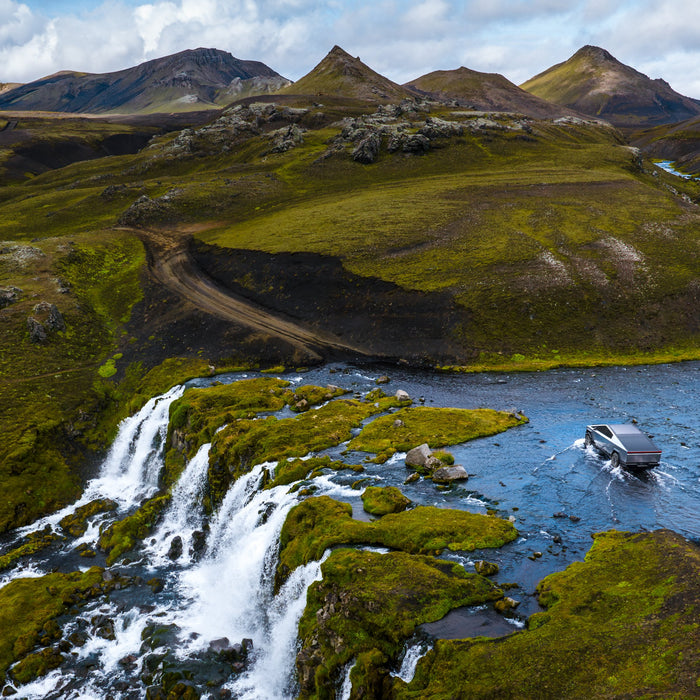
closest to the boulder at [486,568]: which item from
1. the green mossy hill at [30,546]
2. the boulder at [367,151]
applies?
the green mossy hill at [30,546]

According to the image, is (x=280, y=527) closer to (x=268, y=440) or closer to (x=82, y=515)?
(x=268, y=440)

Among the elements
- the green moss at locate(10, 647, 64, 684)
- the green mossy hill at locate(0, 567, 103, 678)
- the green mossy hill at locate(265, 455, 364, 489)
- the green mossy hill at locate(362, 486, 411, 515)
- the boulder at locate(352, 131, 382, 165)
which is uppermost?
the boulder at locate(352, 131, 382, 165)

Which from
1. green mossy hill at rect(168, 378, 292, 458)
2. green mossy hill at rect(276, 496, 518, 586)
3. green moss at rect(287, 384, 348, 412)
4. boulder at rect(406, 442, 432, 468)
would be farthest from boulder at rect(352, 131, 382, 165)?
Result: green mossy hill at rect(276, 496, 518, 586)

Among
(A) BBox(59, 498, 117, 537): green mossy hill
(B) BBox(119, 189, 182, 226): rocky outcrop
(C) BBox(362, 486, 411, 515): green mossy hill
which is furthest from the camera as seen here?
(B) BBox(119, 189, 182, 226): rocky outcrop

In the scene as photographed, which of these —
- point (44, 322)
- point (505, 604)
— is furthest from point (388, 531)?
point (44, 322)

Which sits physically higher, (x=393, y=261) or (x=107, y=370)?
(x=393, y=261)

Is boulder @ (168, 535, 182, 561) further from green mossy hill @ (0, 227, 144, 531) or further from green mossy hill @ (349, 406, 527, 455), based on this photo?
green mossy hill @ (0, 227, 144, 531)
